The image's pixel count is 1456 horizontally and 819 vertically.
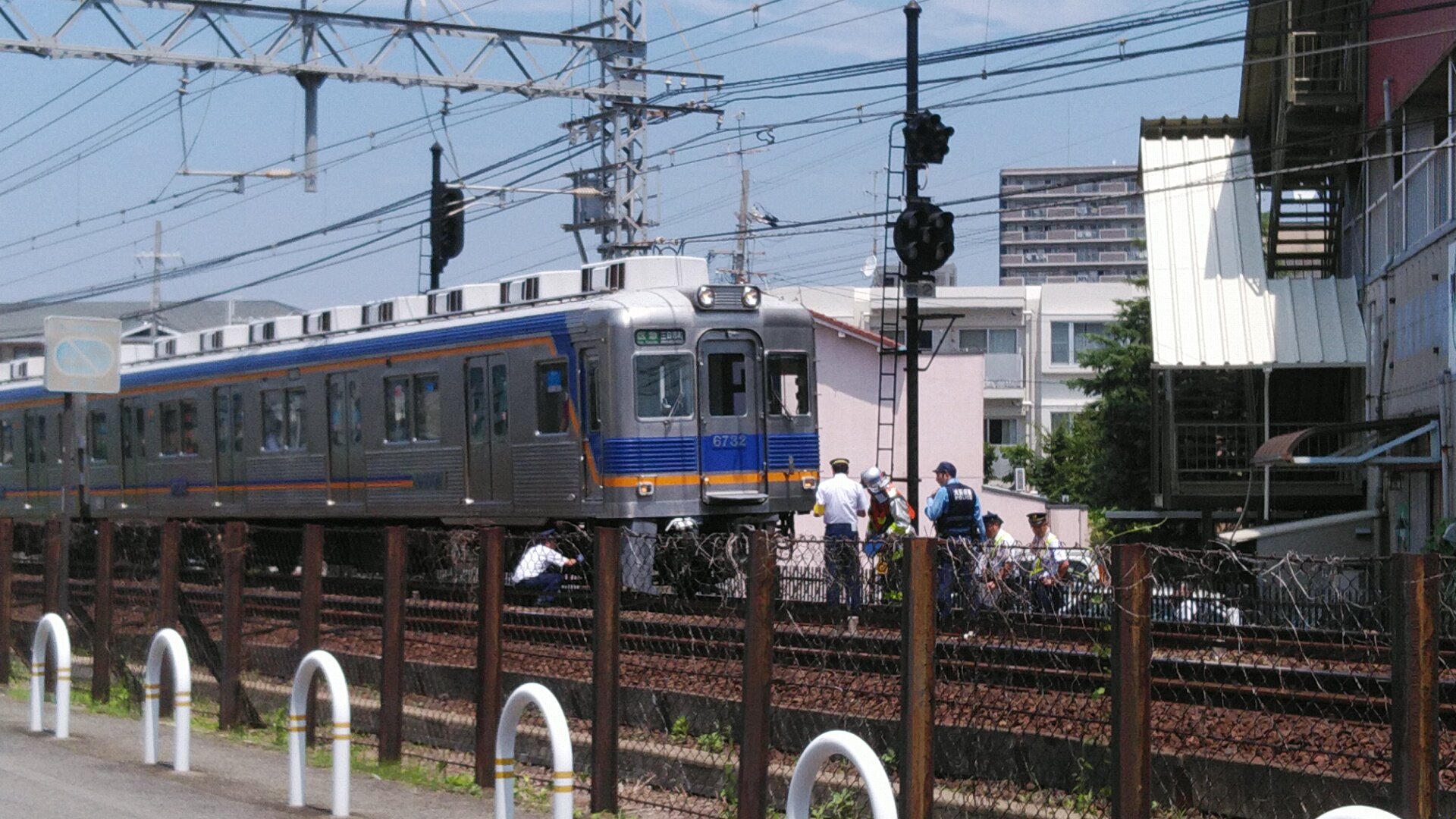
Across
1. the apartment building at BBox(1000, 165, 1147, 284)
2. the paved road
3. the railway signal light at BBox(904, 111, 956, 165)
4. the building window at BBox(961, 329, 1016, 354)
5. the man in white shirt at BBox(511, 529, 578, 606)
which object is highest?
the apartment building at BBox(1000, 165, 1147, 284)

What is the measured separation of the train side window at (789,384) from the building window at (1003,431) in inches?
2117

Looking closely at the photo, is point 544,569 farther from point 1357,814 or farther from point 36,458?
point 36,458

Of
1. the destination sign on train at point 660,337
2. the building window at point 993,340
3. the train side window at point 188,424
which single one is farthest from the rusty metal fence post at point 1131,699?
the building window at point 993,340

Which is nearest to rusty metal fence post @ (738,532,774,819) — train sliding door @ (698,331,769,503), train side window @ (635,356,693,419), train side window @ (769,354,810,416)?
train side window @ (635,356,693,419)

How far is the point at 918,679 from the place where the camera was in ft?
23.9

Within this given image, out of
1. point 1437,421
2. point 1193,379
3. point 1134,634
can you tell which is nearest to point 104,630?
point 1134,634

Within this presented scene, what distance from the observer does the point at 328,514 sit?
21.0 m

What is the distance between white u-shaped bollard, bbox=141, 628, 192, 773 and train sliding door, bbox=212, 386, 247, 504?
12.1 meters

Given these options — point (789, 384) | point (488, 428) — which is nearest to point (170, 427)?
point (488, 428)

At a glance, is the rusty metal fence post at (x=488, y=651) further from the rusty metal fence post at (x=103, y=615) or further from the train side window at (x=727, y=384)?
the train side window at (x=727, y=384)

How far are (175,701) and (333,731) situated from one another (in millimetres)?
1617

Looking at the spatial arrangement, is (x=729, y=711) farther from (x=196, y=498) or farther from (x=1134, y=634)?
(x=196, y=498)

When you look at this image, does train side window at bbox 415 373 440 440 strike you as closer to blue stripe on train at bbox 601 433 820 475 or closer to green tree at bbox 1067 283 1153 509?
blue stripe on train at bbox 601 433 820 475

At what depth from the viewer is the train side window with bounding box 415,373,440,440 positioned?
19062 mm
